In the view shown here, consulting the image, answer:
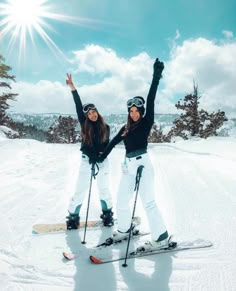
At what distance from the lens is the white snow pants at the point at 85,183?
5.53m

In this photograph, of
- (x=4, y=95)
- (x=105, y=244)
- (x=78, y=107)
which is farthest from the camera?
(x=4, y=95)

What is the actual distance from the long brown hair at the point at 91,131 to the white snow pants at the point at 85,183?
321 millimetres

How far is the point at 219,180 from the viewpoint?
9.55 meters

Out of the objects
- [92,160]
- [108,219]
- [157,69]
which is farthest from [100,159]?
[157,69]

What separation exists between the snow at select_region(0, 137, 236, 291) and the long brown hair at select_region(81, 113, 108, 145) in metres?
1.72

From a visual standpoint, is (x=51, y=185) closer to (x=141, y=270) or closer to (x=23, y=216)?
(x=23, y=216)

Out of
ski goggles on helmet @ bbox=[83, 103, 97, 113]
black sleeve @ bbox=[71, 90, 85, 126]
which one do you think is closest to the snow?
black sleeve @ bbox=[71, 90, 85, 126]

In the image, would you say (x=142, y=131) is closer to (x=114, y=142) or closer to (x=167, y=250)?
(x=114, y=142)

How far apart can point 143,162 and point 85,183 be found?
1418 mm

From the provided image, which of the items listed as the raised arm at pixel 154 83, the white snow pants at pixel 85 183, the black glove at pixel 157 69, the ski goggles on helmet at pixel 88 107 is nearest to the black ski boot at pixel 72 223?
the white snow pants at pixel 85 183

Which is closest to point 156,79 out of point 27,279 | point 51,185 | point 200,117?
point 27,279

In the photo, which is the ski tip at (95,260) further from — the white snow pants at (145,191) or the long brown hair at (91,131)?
the long brown hair at (91,131)

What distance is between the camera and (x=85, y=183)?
556 cm

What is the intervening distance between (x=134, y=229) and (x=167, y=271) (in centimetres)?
136
